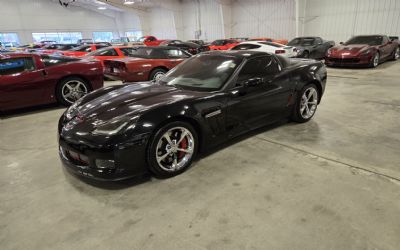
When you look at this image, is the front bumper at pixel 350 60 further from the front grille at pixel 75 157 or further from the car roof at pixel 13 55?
the front grille at pixel 75 157

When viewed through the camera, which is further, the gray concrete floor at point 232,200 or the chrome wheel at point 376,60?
A: the chrome wheel at point 376,60

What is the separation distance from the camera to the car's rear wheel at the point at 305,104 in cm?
416

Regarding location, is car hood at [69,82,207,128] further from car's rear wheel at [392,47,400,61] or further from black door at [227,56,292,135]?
car's rear wheel at [392,47,400,61]

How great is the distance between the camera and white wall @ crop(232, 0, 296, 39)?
19.9 meters

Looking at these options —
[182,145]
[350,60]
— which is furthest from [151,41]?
[182,145]

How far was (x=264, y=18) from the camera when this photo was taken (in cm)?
2159

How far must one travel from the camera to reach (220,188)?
2.59 m

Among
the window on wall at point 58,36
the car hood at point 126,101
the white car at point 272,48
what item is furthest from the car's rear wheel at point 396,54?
the window on wall at point 58,36

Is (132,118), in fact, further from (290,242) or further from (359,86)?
(359,86)

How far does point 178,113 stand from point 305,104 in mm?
2511

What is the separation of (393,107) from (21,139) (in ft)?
21.6

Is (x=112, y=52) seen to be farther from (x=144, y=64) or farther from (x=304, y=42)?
(x=304, y=42)

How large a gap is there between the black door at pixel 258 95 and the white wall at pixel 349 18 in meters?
15.9

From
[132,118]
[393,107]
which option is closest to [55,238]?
[132,118]
